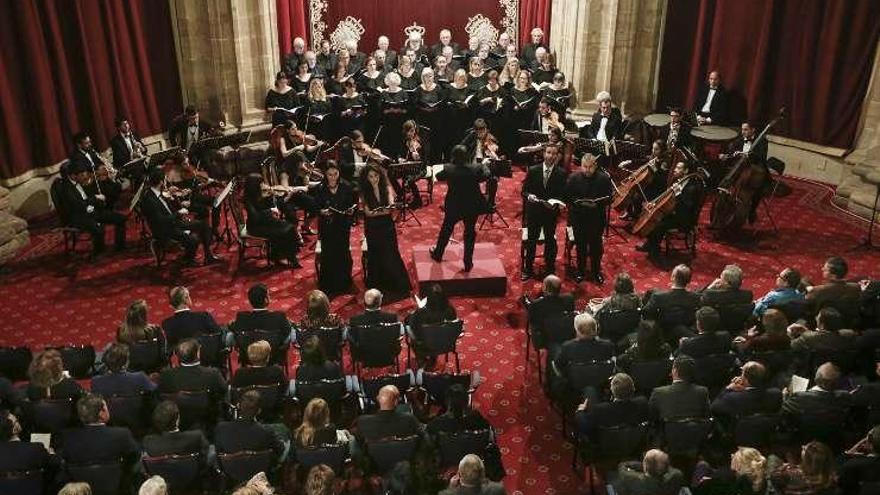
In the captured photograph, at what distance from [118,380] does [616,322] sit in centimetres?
448

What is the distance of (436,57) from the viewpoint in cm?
1648

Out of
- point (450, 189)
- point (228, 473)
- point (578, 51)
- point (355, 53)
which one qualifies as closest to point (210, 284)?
point (450, 189)

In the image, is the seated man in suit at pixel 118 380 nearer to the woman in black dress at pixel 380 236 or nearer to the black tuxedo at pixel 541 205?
the woman in black dress at pixel 380 236

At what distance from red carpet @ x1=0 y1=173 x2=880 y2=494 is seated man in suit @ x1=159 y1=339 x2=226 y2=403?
2580 mm

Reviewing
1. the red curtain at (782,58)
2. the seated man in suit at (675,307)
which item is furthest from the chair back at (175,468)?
the red curtain at (782,58)

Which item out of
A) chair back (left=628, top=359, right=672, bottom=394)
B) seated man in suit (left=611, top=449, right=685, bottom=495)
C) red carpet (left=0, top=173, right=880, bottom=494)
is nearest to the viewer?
seated man in suit (left=611, top=449, right=685, bottom=495)

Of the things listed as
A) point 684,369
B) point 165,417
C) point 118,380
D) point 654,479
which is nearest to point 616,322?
point 684,369

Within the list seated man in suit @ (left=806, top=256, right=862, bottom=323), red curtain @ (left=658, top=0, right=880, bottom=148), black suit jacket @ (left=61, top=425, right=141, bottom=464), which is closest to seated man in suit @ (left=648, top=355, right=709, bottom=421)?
seated man in suit @ (left=806, top=256, right=862, bottom=323)

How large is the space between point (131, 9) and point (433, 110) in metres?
5.34

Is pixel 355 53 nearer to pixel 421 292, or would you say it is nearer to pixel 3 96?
pixel 3 96

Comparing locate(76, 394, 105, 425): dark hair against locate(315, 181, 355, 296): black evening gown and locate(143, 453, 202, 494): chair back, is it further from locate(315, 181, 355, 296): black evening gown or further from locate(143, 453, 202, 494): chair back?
locate(315, 181, 355, 296): black evening gown

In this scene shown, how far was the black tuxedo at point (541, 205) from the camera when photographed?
394 inches

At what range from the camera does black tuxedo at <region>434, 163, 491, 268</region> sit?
9891 mm

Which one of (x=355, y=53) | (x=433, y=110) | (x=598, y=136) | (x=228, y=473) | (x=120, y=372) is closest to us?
(x=228, y=473)
